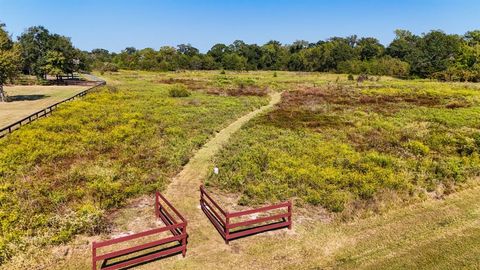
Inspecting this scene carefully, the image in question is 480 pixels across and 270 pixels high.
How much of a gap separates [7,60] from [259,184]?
4194 centimetres

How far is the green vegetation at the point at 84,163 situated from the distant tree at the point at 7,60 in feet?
43.3

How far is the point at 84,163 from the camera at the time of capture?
69.0ft

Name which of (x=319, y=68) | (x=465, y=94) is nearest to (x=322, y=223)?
(x=465, y=94)

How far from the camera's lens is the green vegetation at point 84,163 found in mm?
13562

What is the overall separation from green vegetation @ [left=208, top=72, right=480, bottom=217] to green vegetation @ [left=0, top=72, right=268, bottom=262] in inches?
163

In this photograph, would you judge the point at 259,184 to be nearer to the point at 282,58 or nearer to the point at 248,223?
the point at 248,223

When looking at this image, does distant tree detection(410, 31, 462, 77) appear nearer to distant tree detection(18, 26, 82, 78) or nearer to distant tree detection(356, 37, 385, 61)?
distant tree detection(356, 37, 385, 61)

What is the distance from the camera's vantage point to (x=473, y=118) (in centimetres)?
3572

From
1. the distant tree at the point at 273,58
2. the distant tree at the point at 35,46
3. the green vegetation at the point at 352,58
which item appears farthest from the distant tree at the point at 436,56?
the distant tree at the point at 35,46

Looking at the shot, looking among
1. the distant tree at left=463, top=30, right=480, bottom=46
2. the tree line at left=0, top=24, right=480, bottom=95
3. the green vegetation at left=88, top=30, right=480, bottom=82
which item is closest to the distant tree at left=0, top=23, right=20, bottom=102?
the tree line at left=0, top=24, right=480, bottom=95

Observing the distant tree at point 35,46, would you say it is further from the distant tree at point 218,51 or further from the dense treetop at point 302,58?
the distant tree at point 218,51

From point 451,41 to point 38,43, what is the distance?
374 feet

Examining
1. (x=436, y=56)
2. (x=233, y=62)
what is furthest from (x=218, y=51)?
(x=436, y=56)

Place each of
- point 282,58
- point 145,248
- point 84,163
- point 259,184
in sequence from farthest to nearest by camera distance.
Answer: point 282,58 < point 84,163 < point 259,184 < point 145,248
